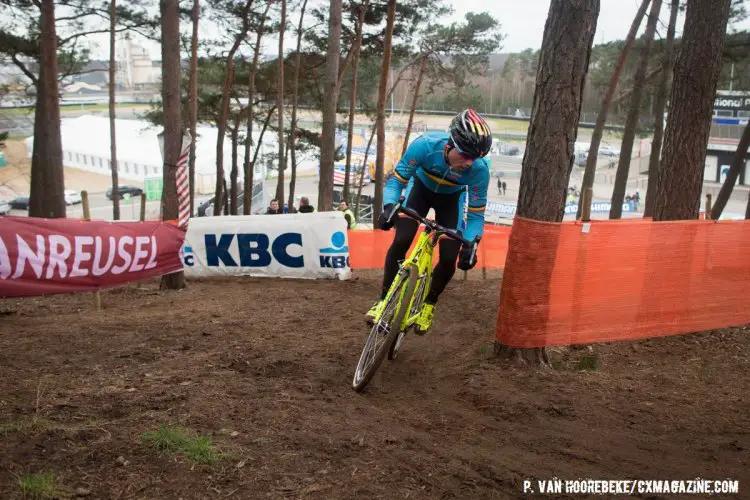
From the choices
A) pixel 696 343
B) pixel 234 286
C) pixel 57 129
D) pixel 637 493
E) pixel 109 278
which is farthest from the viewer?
pixel 57 129

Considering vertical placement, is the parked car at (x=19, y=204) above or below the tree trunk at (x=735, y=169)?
below

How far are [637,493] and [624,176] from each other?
1115 inches

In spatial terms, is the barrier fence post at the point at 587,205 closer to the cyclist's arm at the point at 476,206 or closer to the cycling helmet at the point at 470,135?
the cyclist's arm at the point at 476,206

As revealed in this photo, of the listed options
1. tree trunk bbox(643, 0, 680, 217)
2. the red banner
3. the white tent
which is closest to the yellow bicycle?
the red banner

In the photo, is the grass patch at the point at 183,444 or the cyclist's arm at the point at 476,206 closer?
the grass patch at the point at 183,444

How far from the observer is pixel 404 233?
583 centimetres

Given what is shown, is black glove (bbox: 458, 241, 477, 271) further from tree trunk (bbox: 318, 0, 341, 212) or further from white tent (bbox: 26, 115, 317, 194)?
white tent (bbox: 26, 115, 317, 194)

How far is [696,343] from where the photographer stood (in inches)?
292

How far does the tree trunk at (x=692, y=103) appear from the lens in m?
8.38

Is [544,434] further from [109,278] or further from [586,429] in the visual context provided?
[109,278]

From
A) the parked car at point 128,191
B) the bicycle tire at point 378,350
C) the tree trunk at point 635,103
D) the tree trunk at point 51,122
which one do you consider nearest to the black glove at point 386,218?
the bicycle tire at point 378,350

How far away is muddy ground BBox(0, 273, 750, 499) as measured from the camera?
3.47 meters

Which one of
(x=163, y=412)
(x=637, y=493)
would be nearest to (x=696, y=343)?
(x=637, y=493)

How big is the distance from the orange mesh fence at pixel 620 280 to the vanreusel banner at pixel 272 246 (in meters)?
6.45
